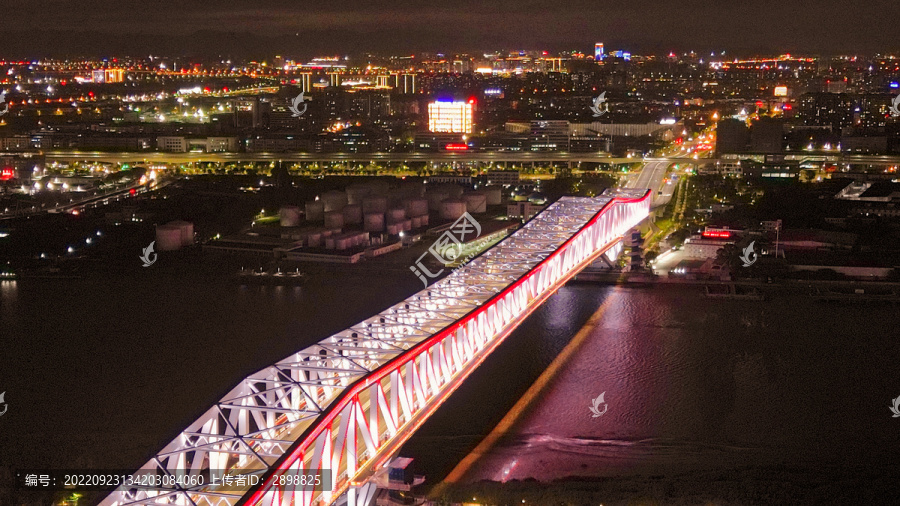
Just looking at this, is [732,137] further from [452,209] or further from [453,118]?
[452,209]

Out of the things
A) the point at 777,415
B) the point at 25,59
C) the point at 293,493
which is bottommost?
the point at 777,415

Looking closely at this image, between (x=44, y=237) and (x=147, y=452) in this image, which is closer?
(x=147, y=452)

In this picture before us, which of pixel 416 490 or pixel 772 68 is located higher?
pixel 772 68

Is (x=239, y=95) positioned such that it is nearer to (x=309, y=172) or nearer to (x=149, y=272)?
(x=309, y=172)

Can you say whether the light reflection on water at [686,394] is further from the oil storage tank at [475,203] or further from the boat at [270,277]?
the oil storage tank at [475,203]

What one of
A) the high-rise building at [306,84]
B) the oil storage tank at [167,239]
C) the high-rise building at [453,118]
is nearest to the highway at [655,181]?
the oil storage tank at [167,239]

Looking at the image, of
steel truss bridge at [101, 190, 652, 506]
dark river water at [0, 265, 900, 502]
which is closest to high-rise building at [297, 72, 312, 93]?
dark river water at [0, 265, 900, 502]

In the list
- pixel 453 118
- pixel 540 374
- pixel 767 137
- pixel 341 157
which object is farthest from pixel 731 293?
pixel 453 118

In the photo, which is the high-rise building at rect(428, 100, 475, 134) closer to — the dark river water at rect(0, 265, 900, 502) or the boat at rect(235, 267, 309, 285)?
the boat at rect(235, 267, 309, 285)

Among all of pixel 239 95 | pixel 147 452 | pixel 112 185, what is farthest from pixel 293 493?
pixel 239 95
